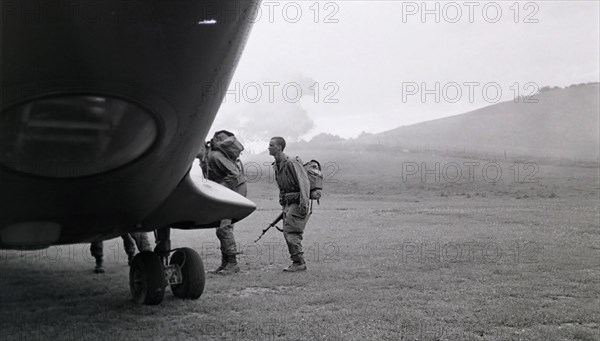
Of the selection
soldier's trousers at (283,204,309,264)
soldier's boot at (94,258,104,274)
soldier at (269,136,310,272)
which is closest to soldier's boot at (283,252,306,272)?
soldier at (269,136,310,272)

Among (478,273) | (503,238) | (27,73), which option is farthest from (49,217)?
(503,238)

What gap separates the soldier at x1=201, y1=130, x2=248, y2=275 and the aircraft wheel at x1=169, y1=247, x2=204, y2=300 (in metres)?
1.73

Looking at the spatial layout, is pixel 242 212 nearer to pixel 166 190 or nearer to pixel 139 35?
pixel 166 190

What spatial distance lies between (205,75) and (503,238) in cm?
798

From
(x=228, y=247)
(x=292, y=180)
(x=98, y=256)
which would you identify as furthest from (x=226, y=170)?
(x=98, y=256)

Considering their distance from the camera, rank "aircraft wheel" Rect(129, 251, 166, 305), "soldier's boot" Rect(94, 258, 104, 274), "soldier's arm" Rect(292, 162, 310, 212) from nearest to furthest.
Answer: "aircraft wheel" Rect(129, 251, 166, 305)
"soldier's arm" Rect(292, 162, 310, 212)
"soldier's boot" Rect(94, 258, 104, 274)

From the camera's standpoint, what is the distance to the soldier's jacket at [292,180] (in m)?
7.04

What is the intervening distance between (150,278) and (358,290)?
206cm

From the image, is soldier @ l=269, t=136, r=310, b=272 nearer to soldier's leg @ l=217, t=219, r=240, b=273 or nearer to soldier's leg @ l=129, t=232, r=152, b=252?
soldier's leg @ l=217, t=219, r=240, b=273

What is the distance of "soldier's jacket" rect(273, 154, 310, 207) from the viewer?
23.1ft

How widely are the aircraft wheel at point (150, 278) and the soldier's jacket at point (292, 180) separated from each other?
246cm

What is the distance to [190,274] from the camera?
5.23m

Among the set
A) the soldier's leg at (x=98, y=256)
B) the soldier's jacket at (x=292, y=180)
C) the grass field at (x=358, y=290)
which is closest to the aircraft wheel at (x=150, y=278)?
the grass field at (x=358, y=290)

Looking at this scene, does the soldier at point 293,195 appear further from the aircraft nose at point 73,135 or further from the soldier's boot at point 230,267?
the aircraft nose at point 73,135
